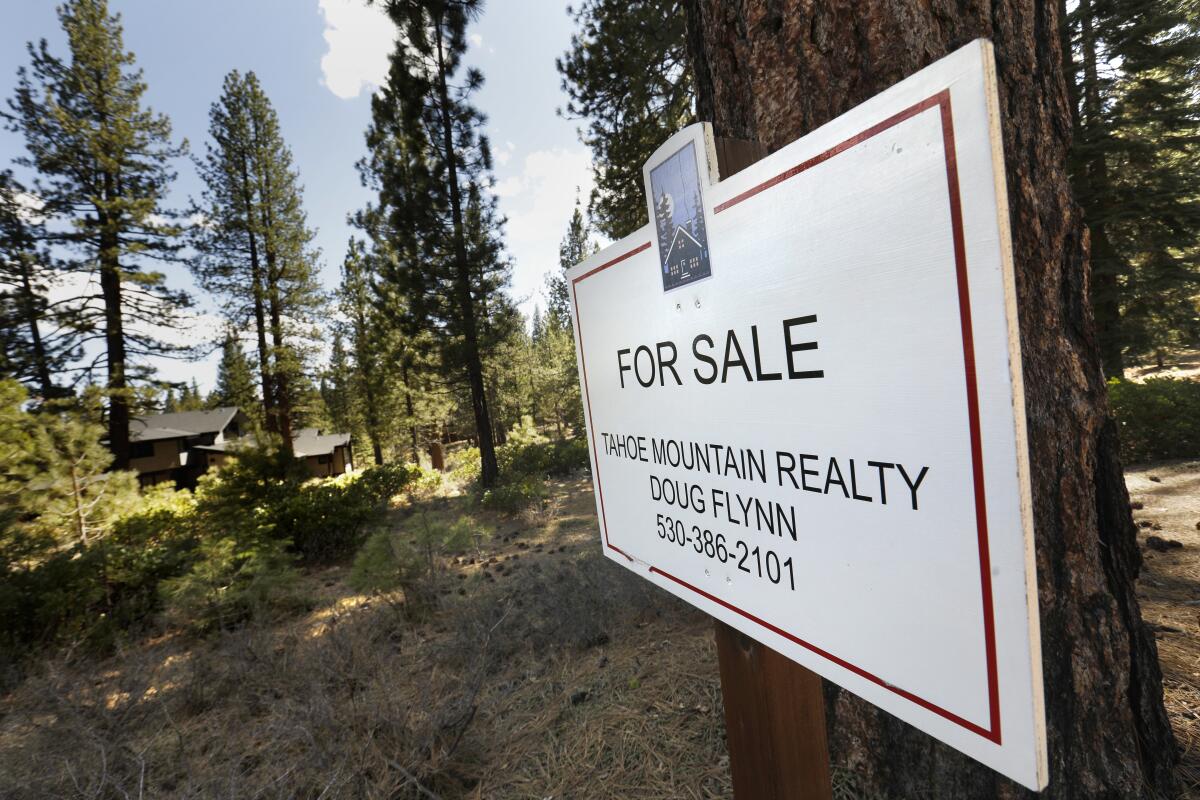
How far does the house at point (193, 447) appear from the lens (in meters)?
26.0

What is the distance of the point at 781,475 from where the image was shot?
0.86 meters

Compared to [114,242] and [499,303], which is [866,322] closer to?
[499,303]

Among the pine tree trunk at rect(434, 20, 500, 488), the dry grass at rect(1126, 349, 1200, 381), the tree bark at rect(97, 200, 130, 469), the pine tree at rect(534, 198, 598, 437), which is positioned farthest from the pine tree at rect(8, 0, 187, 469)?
the dry grass at rect(1126, 349, 1200, 381)

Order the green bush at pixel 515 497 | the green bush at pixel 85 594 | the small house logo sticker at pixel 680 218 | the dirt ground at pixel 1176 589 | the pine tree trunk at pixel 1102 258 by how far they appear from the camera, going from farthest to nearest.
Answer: the green bush at pixel 515 497
the pine tree trunk at pixel 1102 258
the green bush at pixel 85 594
the dirt ground at pixel 1176 589
the small house logo sticker at pixel 680 218

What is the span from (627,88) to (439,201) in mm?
7104

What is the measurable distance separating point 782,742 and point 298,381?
1858cm

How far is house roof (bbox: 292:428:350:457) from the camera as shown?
30.0m

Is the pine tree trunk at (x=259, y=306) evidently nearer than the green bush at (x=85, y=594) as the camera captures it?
No

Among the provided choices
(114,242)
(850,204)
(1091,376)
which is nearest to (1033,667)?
(850,204)

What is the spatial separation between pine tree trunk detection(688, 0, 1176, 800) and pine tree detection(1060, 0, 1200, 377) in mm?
9515

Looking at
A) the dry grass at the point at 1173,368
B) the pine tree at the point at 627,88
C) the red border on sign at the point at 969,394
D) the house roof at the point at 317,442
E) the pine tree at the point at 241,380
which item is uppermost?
the pine tree at the point at 627,88

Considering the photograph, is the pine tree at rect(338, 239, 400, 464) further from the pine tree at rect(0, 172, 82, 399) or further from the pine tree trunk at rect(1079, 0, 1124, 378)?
the pine tree trunk at rect(1079, 0, 1124, 378)

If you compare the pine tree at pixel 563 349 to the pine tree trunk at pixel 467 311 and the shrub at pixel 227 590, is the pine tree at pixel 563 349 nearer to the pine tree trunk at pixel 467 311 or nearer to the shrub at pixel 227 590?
the pine tree trunk at pixel 467 311

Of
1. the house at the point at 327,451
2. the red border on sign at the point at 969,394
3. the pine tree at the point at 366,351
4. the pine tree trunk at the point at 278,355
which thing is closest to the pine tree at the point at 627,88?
the red border on sign at the point at 969,394
